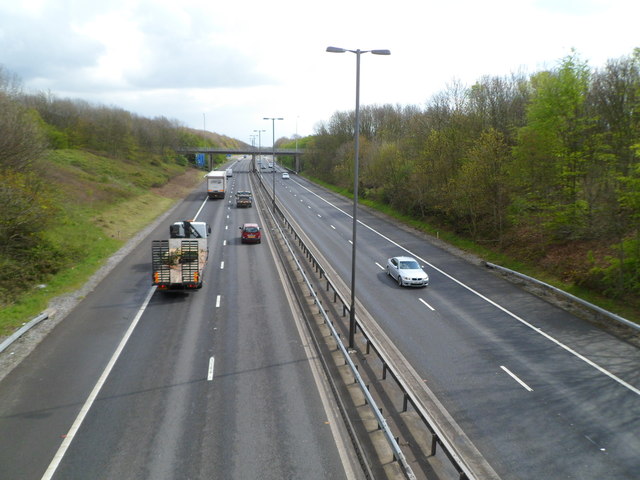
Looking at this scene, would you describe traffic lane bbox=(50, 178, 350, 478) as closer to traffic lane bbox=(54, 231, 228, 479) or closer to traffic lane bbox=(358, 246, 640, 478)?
traffic lane bbox=(54, 231, 228, 479)

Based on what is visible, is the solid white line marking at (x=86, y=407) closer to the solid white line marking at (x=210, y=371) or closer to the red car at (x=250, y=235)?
the solid white line marking at (x=210, y=371)

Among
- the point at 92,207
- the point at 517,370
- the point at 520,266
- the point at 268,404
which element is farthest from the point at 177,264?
the point at 92,207

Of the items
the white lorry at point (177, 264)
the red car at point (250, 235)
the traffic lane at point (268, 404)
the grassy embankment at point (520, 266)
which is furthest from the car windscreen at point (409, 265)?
the red car at point (250, 235)

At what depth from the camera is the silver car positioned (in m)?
24.9

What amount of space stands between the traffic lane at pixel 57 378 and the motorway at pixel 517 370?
34.1ft

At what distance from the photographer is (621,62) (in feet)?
103

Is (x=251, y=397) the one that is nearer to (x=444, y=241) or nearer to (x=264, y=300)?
(x=264, y=300)

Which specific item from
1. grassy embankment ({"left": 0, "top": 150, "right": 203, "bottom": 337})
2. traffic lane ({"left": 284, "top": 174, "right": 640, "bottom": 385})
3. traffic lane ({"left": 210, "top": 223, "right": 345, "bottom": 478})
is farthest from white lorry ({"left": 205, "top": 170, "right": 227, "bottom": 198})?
traffic lane ({"left": 210, "top": 223, "right": 345, "bottom": 478})

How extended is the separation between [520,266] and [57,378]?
25.3 m

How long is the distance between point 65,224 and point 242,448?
29482 millimetres

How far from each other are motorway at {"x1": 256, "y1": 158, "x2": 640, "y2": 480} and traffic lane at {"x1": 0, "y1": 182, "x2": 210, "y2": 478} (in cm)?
1039

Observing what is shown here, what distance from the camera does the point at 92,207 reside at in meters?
44.5

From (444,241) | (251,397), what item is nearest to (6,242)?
(251,397)

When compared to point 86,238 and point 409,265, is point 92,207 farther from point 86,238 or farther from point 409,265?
point 409,265
